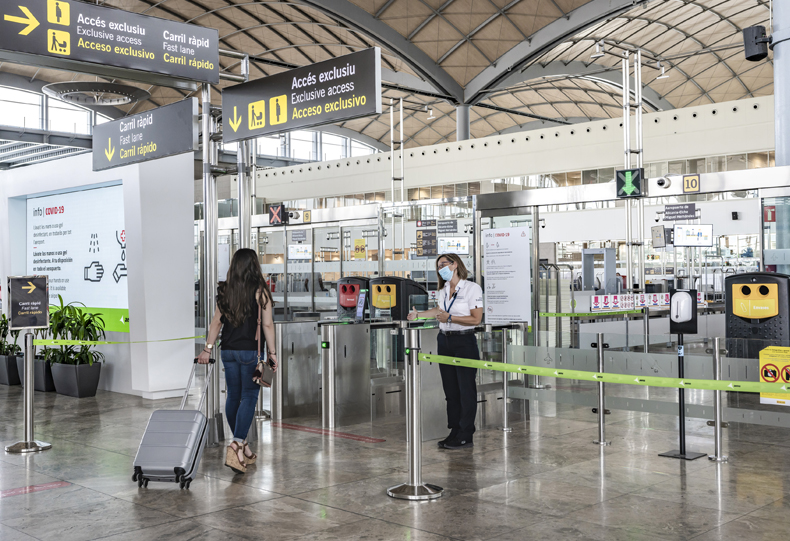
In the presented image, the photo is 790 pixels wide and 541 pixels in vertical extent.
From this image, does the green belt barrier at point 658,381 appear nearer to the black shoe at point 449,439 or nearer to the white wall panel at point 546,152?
the black shoe at point 449,439

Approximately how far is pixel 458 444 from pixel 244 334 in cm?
207

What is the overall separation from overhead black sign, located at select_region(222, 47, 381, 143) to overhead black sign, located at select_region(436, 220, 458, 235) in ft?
11.9

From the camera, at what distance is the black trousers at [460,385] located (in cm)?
640

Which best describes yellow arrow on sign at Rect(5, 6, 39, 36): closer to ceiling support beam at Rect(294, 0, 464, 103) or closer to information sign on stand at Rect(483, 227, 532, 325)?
information sign on stand at Rect(483, 227, 532, 325)

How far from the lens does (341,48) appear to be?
2983 cm

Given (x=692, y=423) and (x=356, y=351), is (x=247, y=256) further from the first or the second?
(x=692, y=423)

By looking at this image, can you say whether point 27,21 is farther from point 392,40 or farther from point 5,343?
point 392,40

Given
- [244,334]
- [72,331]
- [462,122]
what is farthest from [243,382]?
[462,122]

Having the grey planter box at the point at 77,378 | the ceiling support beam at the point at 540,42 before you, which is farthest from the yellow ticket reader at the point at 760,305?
the ceiling support beam at the point at 540,42

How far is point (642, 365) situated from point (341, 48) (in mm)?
25510

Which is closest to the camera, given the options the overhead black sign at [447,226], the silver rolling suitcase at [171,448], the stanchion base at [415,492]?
the stanchion base at [415,492]

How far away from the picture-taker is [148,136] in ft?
26.3

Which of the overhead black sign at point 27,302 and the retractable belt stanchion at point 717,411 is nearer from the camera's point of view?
the retractable belt stanchion at point 717,411

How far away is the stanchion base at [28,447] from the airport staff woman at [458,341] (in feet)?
10.9
